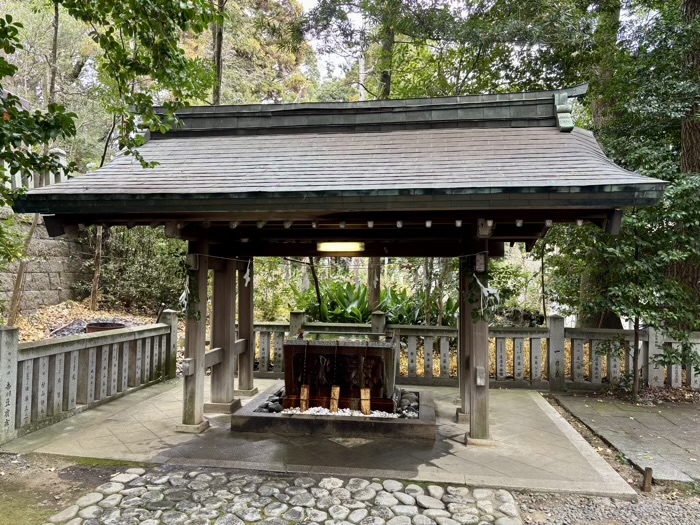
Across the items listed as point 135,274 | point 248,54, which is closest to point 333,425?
point 135,274

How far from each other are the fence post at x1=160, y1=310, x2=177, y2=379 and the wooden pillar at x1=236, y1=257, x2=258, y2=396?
60.3 inches

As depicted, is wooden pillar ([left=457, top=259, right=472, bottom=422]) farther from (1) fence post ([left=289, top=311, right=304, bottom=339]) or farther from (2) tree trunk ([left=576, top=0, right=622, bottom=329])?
(2) tree trunk ([left=576, top=0, right=622, bottom=329])

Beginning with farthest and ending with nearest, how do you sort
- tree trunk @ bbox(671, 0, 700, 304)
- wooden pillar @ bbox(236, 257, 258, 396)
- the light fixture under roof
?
tree trunk @ bbox(671, 0, 700, 304) < wooden pillar @ bbox(236, 257, 258, 396) < the light fixture under roof

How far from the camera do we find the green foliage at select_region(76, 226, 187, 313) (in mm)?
11109

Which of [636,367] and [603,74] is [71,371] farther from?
[603,74]

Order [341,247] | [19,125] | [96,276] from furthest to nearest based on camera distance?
[96,276], [341,247], [19,125]

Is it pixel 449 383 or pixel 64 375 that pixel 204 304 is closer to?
pixel 64 375

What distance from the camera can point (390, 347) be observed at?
16.1 feet

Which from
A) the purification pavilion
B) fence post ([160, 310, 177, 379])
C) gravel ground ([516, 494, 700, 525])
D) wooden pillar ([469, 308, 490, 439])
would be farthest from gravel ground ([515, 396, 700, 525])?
fence post ([160, 310, 177, 379])

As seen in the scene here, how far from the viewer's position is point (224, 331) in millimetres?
5676

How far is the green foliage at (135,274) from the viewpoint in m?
11.1

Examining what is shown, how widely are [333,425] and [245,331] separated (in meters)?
2.18

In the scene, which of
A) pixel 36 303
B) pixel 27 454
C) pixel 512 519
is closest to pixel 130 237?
pixel 36 303

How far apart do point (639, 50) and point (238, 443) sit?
766cm
